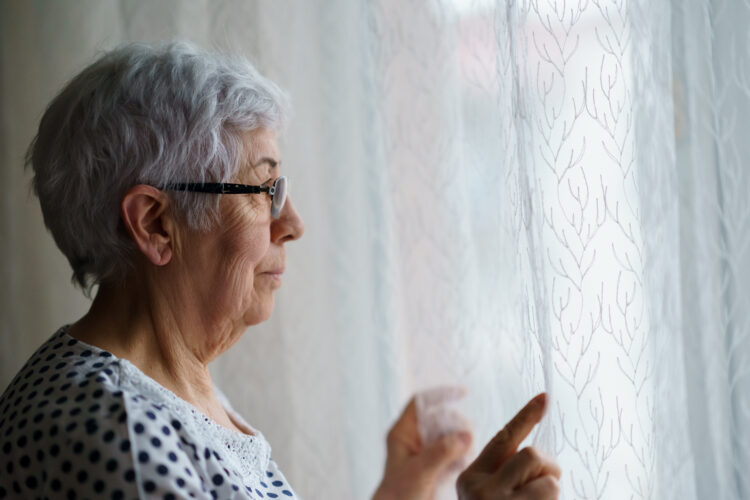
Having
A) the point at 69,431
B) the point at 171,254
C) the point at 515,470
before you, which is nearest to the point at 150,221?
the point at 171,254

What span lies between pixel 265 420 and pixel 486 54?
3.40ft

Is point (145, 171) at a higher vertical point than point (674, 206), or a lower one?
higher

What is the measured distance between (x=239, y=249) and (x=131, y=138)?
0.24 meters

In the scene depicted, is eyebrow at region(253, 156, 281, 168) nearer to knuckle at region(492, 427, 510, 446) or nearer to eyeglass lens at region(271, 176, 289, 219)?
eyeglass lens at region(271, 176, 289, 219)

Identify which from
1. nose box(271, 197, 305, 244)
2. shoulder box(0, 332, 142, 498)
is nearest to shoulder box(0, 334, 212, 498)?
shoulder box(0, 332, 142, 498)

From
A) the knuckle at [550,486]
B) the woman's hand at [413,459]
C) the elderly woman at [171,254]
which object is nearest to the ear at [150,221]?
the elderly woman at [171,254]

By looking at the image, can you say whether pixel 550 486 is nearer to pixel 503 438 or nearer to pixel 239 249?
pixel 503 438

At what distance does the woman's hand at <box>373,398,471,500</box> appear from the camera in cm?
118

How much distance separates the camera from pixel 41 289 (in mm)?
1879

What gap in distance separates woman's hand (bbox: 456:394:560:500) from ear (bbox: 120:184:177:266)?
59cm

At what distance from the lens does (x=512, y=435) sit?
946mm

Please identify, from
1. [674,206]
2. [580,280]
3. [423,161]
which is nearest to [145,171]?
[423,161]

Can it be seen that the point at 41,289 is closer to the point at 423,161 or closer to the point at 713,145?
the point at 423,161

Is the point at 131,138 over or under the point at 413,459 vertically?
over
